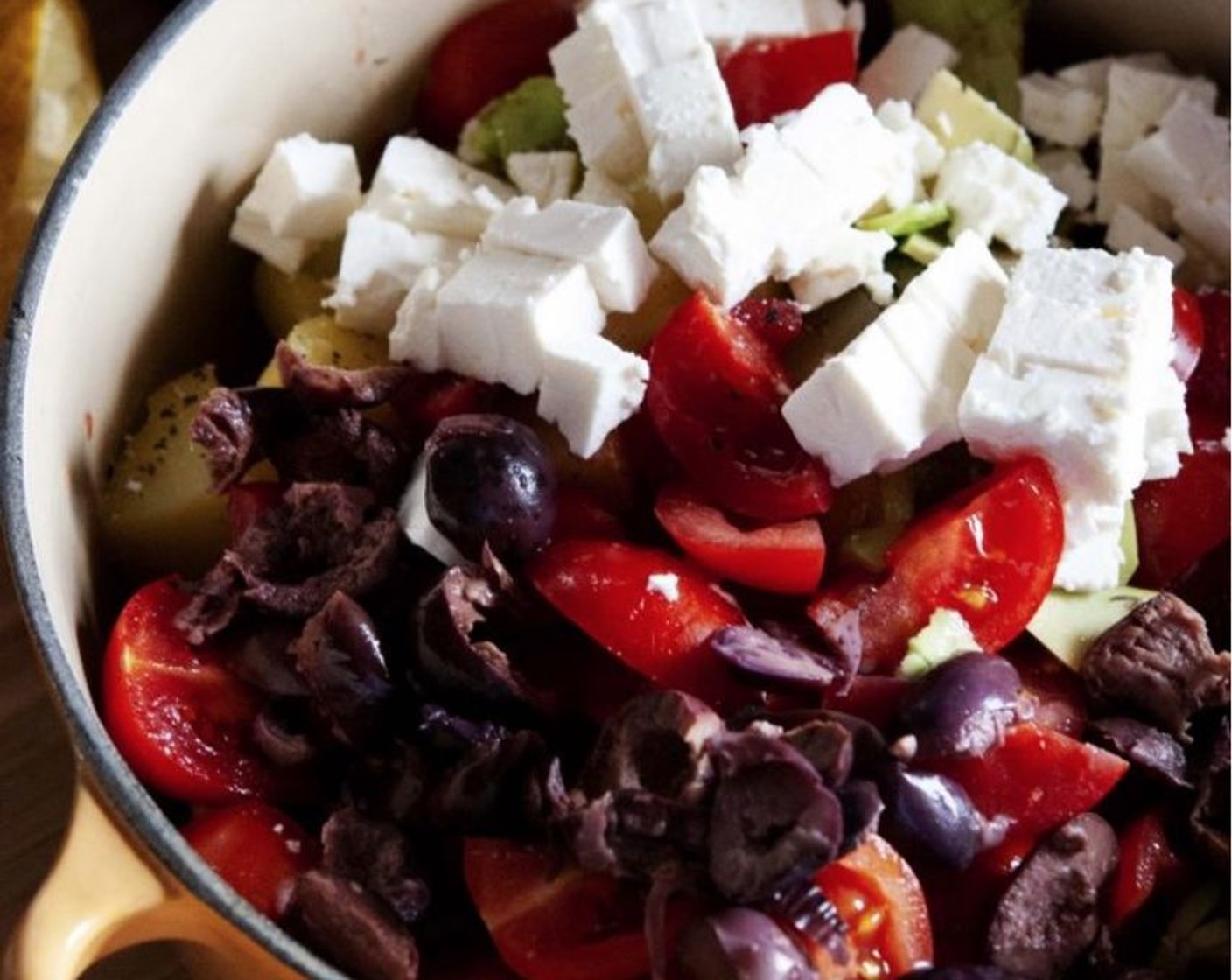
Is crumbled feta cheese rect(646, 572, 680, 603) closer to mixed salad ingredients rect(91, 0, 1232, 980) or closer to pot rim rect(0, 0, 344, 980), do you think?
mixed salad ingredients rect(91, 0, 1232, 980)

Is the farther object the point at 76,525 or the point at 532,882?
the point at 76,525

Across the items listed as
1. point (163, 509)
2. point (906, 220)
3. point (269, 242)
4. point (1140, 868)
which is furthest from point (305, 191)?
point (1140, 868)

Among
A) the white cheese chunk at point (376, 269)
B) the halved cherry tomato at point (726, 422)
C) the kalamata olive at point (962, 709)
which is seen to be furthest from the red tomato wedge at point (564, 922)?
the white cheese chunk at point (376, 269)

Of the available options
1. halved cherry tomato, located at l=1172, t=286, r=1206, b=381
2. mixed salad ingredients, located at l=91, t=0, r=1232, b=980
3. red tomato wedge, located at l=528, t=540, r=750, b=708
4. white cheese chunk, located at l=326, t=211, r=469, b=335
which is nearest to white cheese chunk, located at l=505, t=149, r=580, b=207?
mixed salad ingredients, located at l=91, t=0, r=1232, b=980

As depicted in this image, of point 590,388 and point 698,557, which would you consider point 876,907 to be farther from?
point 590,388

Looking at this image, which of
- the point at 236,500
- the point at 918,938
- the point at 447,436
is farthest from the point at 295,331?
the point at 918,938

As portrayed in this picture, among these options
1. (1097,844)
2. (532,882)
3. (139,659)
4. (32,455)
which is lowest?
(1097,844)

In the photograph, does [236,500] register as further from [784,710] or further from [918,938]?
[918,938]
